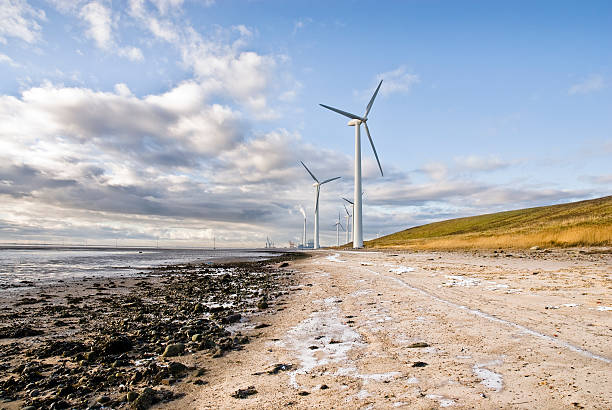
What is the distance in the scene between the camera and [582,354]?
5.91 metres

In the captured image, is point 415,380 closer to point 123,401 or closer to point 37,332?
point 123,401

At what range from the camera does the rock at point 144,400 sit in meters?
5.58

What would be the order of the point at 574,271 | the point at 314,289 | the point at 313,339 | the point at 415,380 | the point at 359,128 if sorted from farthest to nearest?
the point at 359,128 < the point at 314,289 < the point at 574,271 < the point at 313,339 < the point at 415,380

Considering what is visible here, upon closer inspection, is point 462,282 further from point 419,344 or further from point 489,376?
point 489,376

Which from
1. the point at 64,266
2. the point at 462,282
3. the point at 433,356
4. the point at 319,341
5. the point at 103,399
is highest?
the point at 462,282

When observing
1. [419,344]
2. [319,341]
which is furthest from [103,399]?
[419,344]

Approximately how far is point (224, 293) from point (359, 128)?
72.9 m

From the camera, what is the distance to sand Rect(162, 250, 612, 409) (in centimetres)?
487

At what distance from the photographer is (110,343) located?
864cm

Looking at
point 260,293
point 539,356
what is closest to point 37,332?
point 260,293

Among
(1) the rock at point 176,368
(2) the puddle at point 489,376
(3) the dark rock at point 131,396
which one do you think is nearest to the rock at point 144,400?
(3) the dark rock at point 131,396

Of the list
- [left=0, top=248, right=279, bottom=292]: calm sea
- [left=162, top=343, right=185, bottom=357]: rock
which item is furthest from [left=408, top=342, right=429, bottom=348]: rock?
[left=0, top=248, right=279, bottom=292]: calm sea

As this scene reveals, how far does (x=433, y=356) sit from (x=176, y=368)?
15.9 ft

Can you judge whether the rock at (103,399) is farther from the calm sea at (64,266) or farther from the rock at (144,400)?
the calm sea at (64,266)
